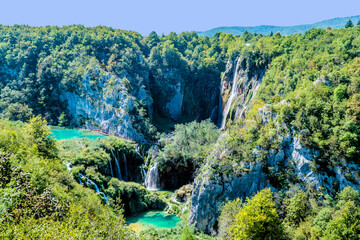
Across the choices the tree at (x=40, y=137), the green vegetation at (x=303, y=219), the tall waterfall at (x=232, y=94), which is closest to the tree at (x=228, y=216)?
the green vegetation at (x=303, y=219)

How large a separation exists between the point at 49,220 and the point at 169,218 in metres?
30.2

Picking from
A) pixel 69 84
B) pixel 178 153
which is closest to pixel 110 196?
pixel 178 153

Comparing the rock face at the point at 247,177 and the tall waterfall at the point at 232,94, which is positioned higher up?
the tall waterfall at the point at 232,94

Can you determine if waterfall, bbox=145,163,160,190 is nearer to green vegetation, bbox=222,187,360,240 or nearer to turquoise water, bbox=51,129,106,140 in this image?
turquoise water, bbox=51,129,106,140

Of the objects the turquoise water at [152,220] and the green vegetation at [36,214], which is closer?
the green vegetation at [36,214]

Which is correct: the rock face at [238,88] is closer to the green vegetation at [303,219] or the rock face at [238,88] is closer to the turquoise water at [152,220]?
the turquoise water at [152,220]

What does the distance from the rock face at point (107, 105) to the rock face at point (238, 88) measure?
1061 inches

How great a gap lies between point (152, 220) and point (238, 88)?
163ft

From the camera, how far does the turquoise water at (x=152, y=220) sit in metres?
39.4

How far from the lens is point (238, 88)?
77125mm

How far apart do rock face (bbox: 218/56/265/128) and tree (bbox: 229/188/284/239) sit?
3875cm

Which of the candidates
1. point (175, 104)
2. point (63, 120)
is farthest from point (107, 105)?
point (175, 104)

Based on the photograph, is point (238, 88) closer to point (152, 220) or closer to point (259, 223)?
point (152, 220)

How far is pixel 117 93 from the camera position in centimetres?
7694
